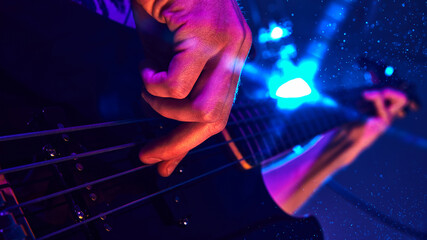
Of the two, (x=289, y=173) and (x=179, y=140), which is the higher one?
(x=179, y=140)

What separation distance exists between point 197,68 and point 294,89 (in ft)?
2.59

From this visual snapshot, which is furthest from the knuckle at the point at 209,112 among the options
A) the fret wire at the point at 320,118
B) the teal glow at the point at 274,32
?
the teal glow at the point at 274,32

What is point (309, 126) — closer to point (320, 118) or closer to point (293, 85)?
point (320, 118)

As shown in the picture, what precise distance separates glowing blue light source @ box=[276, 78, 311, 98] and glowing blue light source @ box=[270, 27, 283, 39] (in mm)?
533

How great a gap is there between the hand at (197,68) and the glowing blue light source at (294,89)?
647mm

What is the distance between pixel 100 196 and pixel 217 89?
0.25 metres

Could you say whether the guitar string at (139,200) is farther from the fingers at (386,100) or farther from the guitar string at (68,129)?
the fingers at (386,100)

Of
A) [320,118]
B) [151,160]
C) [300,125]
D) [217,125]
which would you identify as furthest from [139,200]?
[320,118]

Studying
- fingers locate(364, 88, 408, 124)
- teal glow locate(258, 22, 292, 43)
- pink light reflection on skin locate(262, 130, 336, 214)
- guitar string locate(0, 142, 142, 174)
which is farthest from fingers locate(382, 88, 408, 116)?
guitar string locate(0, 142, 142, 174)

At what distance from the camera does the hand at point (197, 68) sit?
35 centimetres

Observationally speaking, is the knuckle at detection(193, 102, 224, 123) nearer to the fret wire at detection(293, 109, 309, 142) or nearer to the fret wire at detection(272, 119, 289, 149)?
the fret wire at detection(272, 119, 289, 149)

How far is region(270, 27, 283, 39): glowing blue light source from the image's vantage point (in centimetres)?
155

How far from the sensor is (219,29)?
367 mm

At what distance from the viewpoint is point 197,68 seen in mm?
348
